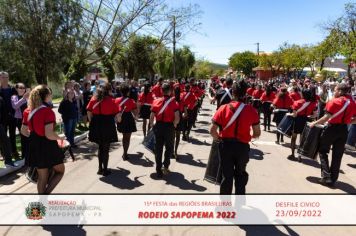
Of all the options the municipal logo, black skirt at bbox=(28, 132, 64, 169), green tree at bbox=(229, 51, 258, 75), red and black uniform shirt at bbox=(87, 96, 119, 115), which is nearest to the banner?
the municipal logo

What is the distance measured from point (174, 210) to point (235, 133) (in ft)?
5.14

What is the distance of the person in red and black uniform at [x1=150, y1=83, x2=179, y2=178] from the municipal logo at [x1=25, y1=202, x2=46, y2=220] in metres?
2.52

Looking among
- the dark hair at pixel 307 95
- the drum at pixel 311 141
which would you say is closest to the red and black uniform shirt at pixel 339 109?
the drum at pixel 311 141

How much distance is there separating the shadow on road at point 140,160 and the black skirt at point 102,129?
126 centimetres

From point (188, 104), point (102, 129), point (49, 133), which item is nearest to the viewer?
point (49, 133)

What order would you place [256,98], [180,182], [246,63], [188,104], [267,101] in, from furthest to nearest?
[246,63] < [256,98] < [267,101] < [188,104] < [180,182]

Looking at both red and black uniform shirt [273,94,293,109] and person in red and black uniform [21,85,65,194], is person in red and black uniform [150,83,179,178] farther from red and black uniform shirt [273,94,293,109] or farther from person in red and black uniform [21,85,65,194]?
red and black uniform shirt [273,94,293,109]

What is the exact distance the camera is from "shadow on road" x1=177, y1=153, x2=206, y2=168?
8.54 metres

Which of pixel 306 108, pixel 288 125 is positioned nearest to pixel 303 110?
pixel 306 108

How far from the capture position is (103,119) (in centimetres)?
742

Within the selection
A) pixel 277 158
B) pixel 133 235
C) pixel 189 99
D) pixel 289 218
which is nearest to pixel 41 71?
pixel 189 99

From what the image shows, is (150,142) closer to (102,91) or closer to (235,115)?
(102,91)

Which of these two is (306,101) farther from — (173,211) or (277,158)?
(173,211)

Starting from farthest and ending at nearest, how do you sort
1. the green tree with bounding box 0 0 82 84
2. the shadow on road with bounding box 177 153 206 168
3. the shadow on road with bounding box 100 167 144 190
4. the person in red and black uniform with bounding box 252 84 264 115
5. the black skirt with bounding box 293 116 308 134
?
the person in red and black uniform with bounding box 252 84 264 115, the green tree with bounding box 0 0 82 84, the black skirt with bounding box 293 116 308 134, the shadow on road with bounding box 177 153 206 168, the shadow on road with bounding box 100 167 144 190
